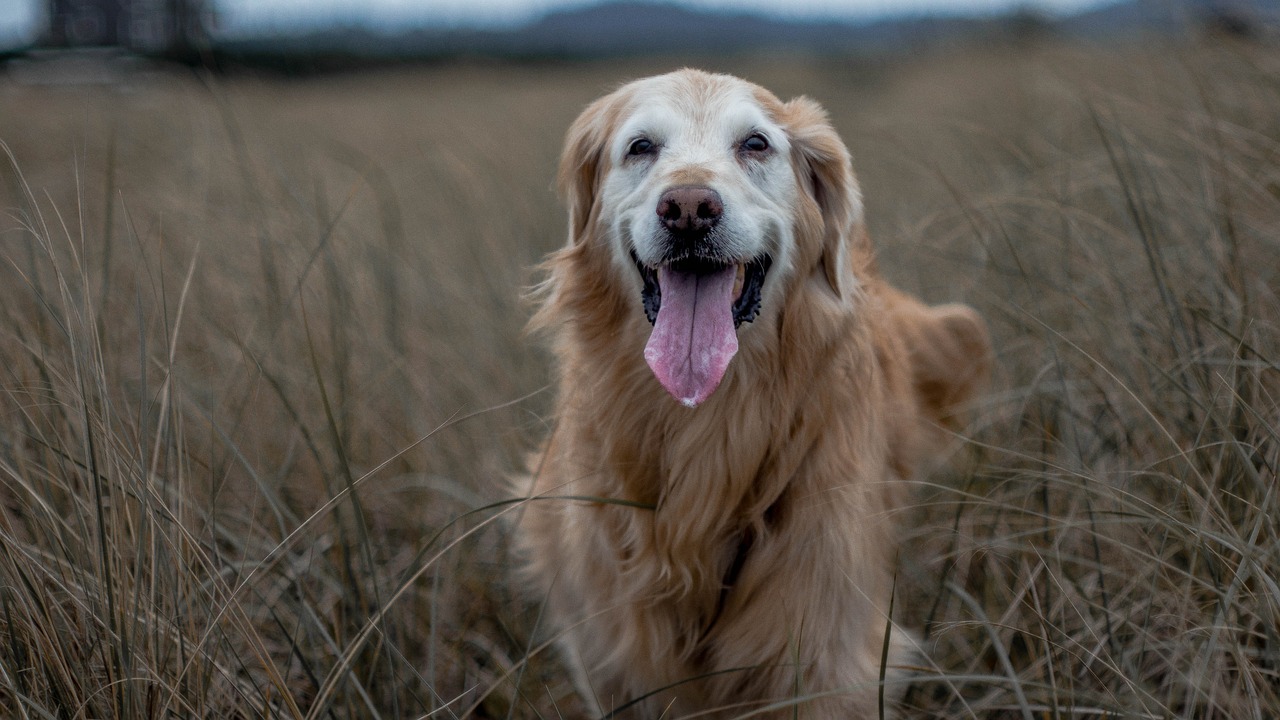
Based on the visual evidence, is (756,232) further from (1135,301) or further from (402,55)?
(402,55)

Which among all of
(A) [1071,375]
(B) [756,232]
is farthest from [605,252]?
(A) [1071,375]

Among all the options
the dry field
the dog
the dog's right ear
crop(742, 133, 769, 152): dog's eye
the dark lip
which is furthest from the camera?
the dog's right ear

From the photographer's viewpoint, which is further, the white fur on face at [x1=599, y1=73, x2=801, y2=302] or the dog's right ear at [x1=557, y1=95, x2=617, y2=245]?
the dog's right ear at [x1=557, y1=95, x2=617, y2=245]

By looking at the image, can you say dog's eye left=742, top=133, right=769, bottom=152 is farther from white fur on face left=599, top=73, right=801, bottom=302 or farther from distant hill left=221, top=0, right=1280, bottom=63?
distant hill left=221, top=0, right=1280, bottom=63

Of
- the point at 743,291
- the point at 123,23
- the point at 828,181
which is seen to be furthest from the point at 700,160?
the point at 123,23

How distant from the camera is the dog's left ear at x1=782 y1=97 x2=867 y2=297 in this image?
251 centimetres

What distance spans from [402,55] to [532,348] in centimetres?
1291

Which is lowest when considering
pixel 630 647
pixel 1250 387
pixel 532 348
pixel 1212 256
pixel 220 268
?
pixel 630 647

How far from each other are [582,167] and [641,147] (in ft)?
1.04

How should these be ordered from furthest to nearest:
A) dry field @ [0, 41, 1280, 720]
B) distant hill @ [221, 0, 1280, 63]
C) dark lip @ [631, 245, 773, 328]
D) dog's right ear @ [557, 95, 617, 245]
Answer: distant hill @ [221, 0, 1280, 63] → dog's right ear @ [557, 95, 617, 245] → dark lip @ [631, 245, 773, 328] → dry field @ [0, 41, 1280, 720]

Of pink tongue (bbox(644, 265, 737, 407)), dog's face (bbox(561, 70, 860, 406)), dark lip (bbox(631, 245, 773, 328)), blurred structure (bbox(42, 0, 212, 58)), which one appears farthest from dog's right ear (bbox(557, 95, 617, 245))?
blurred structure (bbox(42, 0, 212, 58))

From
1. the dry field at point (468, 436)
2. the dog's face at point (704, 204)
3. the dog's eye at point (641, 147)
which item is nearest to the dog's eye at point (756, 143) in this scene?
the dog's face at point (704, 204)

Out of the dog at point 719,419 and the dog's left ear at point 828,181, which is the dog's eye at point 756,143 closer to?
the dog at point 719,419

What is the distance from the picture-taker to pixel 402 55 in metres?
15.3
